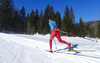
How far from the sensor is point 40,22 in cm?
3325

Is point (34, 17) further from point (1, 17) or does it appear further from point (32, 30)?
point (1, 17)

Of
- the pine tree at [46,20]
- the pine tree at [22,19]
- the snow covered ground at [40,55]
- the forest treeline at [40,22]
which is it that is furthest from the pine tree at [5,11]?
the snow covered ground at [40,55]

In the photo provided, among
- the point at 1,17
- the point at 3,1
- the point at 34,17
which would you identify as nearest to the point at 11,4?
the point at 3,1

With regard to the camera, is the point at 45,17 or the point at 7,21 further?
the point at 45,17

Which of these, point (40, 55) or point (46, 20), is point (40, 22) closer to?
point (46, 20)

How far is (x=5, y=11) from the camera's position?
22891mm

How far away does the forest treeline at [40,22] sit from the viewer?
23188 millimetres

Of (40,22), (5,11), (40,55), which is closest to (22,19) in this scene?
(40,22)

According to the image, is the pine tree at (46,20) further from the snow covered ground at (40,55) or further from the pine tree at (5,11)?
the snow covered ground at (40,55)

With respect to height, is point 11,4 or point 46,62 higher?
point 11,4

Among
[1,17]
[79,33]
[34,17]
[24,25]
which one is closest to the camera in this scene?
[1,17]

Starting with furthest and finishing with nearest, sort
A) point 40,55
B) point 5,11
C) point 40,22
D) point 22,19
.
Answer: point 22,19 < point 40,22 < point 5,11 < point 40,55

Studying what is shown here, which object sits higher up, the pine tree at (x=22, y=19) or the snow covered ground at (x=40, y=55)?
the pine tree at (x=22, y=19)

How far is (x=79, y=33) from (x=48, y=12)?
734 inches
